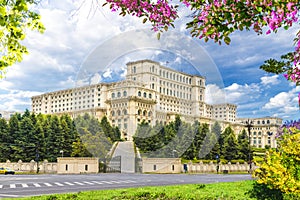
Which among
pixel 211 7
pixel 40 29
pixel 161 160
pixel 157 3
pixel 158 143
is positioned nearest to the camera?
pixel 211 7

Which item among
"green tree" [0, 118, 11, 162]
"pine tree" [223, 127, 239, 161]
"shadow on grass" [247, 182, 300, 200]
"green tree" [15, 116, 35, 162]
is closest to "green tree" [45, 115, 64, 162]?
"green tree" [15, 116, 35, 162]

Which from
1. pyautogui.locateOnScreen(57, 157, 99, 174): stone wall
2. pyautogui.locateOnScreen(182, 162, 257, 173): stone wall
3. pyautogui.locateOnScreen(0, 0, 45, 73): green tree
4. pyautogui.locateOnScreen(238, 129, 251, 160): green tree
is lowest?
pyautogui.locateOnScreen(182, 162, 257, 173): stone wall

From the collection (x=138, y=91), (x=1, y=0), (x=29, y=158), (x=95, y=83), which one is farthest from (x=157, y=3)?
(x=29, y=158)

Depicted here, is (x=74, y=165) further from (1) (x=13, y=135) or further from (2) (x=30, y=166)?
(1) (x=13, y=135)

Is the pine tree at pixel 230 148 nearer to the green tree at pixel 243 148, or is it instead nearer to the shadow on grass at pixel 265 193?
the green tree at pixel 243 148

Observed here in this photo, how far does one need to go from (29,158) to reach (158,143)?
34.6 meters

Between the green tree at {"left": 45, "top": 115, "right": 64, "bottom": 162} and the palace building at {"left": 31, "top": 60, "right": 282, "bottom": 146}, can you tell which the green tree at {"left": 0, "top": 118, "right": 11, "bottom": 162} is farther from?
the palace building at {"left": 31, "top": 60, "right": 282, "bottom": 146}

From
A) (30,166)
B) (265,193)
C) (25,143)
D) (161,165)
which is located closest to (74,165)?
(30,166)

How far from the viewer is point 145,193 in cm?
1009

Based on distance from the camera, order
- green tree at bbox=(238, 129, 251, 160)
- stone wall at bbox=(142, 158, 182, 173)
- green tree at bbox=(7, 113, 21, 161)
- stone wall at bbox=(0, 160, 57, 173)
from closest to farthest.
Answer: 1. stone wall at bbox=(142, 158, 182, 173)
2. stone wall at bbox=(0, 160, 57, 173)
3. green tree at bbox=(7, 113, 21, 161)
4. green tree at bbox=(238, 129, 251, 160)

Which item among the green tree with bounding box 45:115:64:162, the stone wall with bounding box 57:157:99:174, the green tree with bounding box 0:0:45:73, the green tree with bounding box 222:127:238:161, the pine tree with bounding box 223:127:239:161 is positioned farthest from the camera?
the pine tree with bounding box 223:127:239:161

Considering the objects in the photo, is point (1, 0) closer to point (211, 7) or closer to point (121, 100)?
point (211, 7)

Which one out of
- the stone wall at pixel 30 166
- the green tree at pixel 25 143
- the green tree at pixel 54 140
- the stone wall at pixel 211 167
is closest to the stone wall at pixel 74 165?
the stone wall at pixel 30 166

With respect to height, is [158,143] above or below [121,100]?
below
